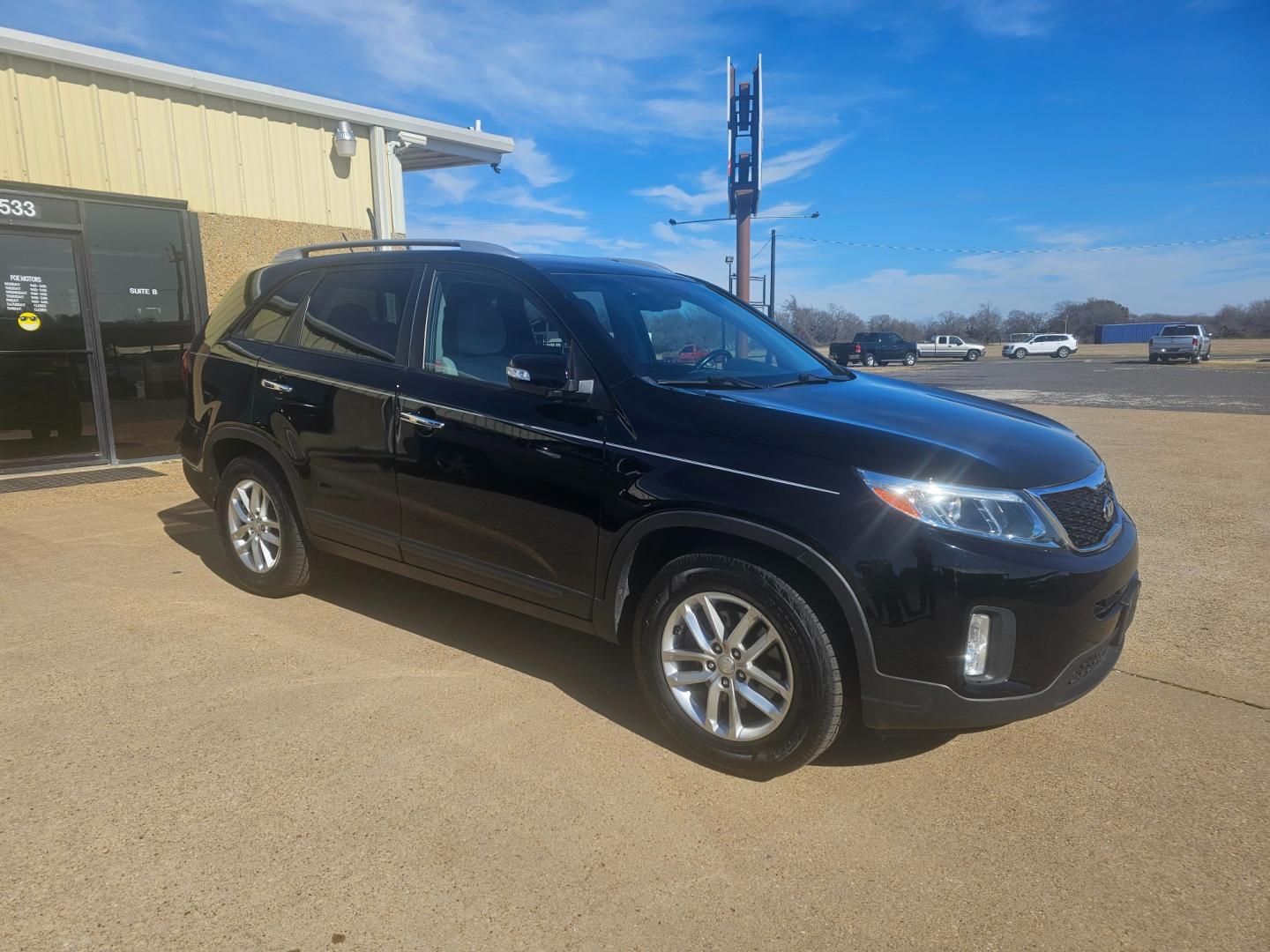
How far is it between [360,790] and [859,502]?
188 centimetres

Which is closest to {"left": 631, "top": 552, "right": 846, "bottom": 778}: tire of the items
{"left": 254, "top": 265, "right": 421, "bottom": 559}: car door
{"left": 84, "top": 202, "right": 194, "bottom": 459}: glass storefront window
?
{"left": 254, "top": 265, "right": 421, "bottom": 559}: car door

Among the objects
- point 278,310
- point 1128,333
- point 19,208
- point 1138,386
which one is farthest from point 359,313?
point 1128,333

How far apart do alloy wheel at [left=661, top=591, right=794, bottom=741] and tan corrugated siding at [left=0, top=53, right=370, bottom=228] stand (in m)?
7.99

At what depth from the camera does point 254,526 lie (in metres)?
4.78

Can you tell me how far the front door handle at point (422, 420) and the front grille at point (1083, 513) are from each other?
237cm

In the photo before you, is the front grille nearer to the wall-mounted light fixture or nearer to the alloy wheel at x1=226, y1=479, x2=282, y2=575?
the alloy wheel at x1=226, y1=479, x2=282, y2=575

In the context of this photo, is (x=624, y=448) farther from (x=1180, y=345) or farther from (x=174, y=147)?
(x=1180, y=345)

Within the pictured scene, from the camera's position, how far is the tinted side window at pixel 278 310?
4.62m

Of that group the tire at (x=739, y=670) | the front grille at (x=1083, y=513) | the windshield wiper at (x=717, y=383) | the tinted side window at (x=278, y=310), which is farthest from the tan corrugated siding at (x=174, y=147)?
the front grille at (x=1083, y=513)

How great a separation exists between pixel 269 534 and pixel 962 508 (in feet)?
11.9

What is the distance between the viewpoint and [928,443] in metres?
2.83

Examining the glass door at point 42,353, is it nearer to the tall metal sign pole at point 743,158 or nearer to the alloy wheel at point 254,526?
the alloy wheel at point 254,526

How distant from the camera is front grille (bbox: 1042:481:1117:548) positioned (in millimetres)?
2816

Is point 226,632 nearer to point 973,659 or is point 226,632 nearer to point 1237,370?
point 973,659
